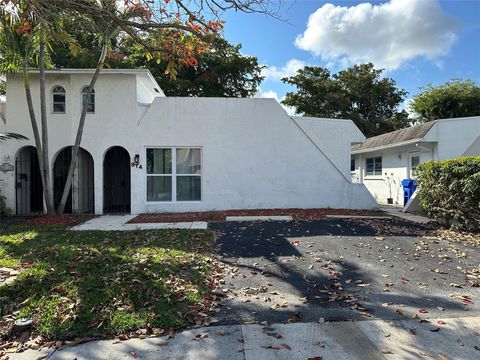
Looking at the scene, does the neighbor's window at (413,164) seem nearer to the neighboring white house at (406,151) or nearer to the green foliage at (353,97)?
the neighboring white house at (406,151)

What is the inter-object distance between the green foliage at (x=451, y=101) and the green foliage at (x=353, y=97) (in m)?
6.67

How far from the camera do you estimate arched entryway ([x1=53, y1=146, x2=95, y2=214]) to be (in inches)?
492

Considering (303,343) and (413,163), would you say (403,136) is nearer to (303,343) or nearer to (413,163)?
(413,163)

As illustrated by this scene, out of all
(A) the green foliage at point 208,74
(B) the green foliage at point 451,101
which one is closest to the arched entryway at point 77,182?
(A) the green foliage at point 208,74

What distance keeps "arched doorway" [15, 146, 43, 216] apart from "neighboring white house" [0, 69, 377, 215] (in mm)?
40

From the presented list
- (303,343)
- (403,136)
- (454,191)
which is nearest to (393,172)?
(403,136)

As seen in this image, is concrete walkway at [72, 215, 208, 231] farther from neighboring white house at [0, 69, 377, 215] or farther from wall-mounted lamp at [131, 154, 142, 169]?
wall-mounted lamp at [131, 154, 142, 169]

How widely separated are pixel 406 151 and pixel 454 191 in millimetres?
7716

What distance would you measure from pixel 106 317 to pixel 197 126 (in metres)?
8.75

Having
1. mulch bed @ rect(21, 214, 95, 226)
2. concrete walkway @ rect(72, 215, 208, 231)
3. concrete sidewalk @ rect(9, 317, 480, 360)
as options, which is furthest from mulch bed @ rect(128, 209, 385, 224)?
concrete sidewalk @ rect(9, 317, 480, 360)

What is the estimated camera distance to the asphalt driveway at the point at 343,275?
4.30 metres

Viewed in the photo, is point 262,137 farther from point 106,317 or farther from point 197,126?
point 106,317

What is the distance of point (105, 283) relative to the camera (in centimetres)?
489

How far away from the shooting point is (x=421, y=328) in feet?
12.6
